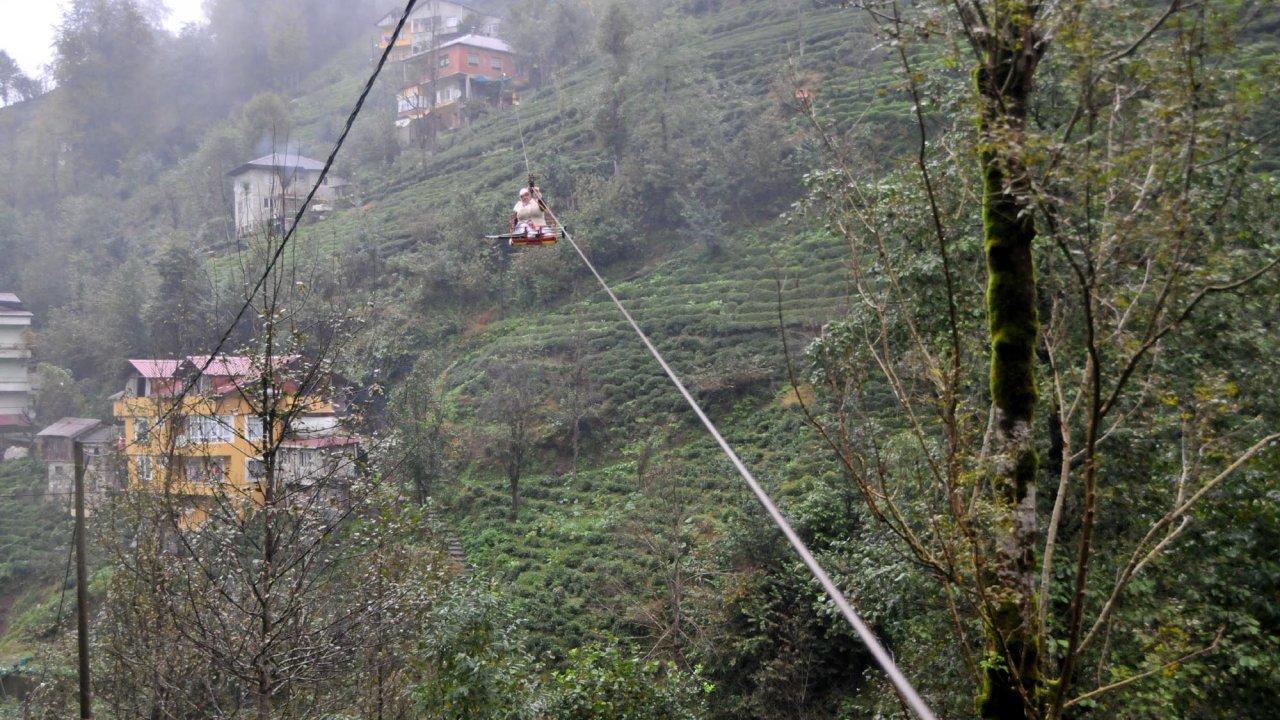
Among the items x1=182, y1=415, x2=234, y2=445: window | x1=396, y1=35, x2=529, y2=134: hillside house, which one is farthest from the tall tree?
x1=182, y1=415, x2=234, y2=445: window

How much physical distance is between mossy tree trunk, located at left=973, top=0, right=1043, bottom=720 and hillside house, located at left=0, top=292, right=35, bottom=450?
36.0m

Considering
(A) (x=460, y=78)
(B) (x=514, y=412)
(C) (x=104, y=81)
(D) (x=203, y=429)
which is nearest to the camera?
(D) (x=203, y=429)

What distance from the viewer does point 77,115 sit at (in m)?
55.7

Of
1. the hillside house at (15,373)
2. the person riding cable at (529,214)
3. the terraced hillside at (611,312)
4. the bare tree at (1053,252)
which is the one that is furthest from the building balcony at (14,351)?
the bare tree at (1053,252)

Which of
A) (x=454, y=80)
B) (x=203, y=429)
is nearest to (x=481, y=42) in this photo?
(x=454, y=80)

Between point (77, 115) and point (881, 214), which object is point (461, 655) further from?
point (77, 115)

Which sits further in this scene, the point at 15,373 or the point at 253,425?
the point at 15,373

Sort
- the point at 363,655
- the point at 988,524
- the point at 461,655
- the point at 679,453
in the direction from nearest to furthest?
1. the point at 988,524
2. the point at 461,655
3. the point at 363,655
4. the point at 679,453

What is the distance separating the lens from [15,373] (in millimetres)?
33625

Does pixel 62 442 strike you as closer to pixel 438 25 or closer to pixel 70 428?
pixel 70 428

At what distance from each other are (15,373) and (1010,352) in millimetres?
39190

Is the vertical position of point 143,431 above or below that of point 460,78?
below

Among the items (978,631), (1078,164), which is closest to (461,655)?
→ (978,631)

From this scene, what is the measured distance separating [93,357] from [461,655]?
32596mm
